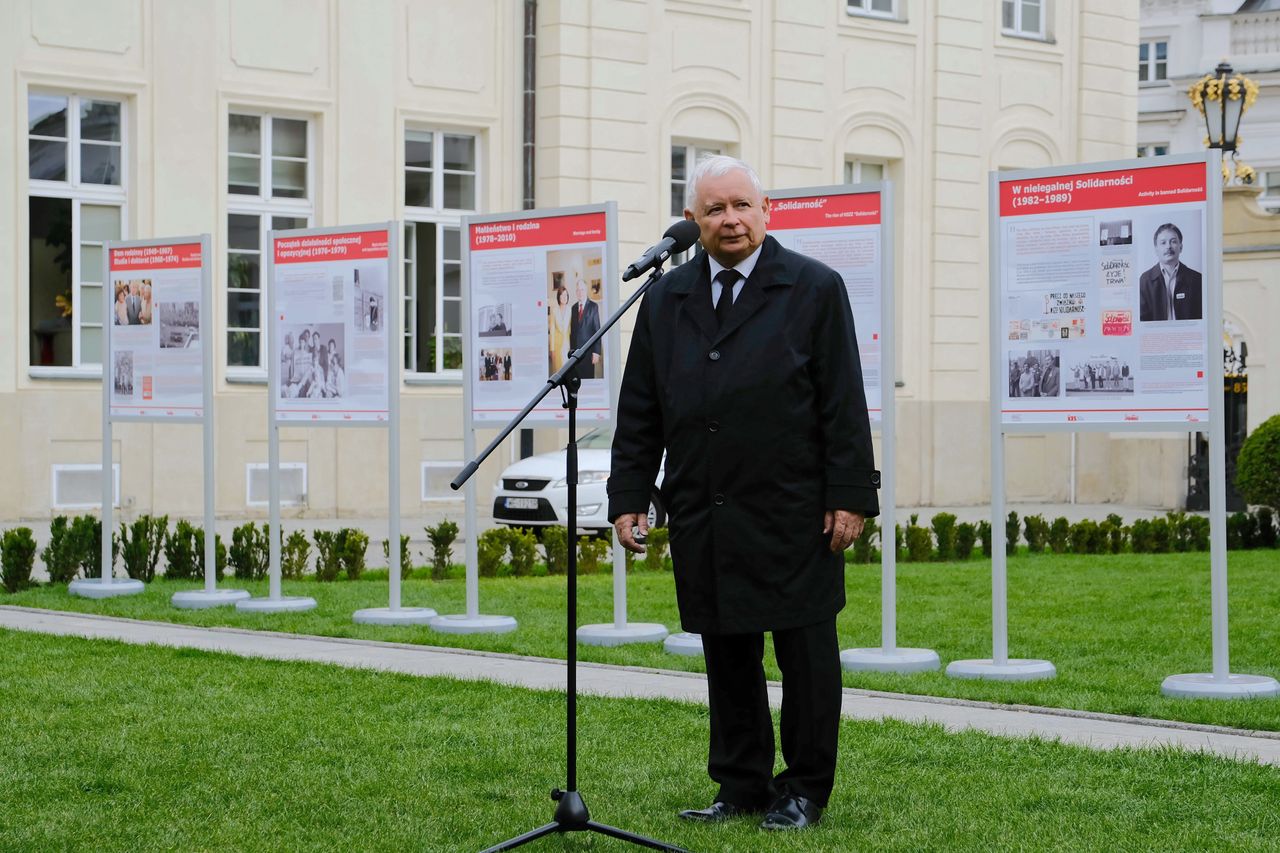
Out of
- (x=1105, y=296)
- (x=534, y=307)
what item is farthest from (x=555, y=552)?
(x=1105, y=296)

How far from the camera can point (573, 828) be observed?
599 cm

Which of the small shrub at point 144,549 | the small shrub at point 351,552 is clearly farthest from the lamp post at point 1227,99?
the small shrub at point 144,549

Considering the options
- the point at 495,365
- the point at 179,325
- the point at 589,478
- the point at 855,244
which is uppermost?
the point at 855,244

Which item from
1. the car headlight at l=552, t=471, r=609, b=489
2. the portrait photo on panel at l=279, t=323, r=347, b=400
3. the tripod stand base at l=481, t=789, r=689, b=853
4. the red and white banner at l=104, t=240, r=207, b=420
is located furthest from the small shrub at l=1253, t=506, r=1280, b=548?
the tripod stand base at l=481, t=789, r=689, b=853

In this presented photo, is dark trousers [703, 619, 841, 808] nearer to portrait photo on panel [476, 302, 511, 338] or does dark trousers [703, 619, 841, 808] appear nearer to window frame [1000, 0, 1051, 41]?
portrait photo on panel [476, 302, 511, 338]

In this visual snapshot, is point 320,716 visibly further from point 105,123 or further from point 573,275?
point 105,123

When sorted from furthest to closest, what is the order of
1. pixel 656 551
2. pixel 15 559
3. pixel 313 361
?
pixel 656 551, pixel 15 559, pixel 313 361

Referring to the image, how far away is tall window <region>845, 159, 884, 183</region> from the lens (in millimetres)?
28156

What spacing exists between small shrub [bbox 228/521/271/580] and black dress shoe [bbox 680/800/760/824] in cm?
963

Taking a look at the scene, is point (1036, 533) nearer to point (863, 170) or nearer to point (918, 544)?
point (918, 544)

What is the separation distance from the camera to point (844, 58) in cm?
2769

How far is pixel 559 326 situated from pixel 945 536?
23.0 feet

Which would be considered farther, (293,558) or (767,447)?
(293,558)

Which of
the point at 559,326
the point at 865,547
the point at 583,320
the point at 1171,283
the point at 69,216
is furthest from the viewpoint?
the point at 69,216
